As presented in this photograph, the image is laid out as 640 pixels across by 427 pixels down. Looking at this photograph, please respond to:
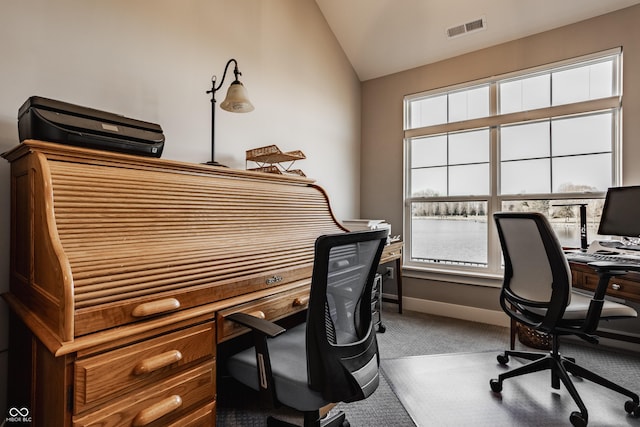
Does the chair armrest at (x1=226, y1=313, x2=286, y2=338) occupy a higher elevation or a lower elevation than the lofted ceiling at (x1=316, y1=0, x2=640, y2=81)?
lower

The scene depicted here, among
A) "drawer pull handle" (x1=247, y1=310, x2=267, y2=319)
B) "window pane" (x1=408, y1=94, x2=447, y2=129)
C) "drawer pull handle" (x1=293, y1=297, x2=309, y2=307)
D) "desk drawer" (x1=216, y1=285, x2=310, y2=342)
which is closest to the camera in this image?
"desk drawer" (x1=216, y1=285, x2=310, y2=342)

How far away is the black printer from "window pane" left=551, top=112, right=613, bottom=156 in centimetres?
346

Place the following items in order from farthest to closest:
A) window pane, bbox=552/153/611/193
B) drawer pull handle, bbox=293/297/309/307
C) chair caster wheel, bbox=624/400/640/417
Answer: window pane, bbox=552/153/611/193 < chair caster wheel, bbox=624/400/640/417 < drawer pull handle, bbox=293/297/309/307

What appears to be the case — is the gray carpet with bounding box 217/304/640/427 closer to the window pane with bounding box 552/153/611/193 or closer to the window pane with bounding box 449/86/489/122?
the window pane with bounding box 552/153/611/193

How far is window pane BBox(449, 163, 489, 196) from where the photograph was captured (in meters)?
3.29

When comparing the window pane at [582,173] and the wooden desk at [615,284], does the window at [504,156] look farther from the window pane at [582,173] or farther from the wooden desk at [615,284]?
the wooden desk at [615,284]

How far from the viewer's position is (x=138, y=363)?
0.98 m

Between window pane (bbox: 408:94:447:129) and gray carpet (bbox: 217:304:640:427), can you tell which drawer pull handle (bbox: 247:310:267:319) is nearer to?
gray carpet (bbox: 217:304:640:427)

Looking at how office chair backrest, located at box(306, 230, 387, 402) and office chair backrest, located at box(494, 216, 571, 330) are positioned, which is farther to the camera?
office chair backrest, located at box(494, 216, 571, 330)

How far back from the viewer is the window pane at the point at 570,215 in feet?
9.11

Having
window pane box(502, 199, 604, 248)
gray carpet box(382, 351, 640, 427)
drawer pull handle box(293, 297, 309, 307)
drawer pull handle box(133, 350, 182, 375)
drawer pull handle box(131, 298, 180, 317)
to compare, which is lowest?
gray carpet box(382, 351, 640, 427)

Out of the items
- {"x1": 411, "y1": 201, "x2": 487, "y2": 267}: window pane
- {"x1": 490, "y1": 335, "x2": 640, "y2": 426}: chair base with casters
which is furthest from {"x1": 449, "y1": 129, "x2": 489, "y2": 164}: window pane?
{"x1": 490, "y1": 335, "x2": 640, "y2": 426}: chair base with casters

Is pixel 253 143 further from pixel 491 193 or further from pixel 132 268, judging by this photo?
pixel 491 193

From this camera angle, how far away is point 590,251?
2.46 metres
